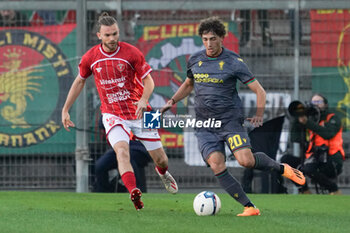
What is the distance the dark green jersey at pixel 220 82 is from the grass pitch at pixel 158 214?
40.0 inches

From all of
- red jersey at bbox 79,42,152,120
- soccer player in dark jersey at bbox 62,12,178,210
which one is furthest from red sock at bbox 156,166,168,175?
red jersey at bbox 79,42,152,120

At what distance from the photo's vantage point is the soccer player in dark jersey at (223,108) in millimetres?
8633

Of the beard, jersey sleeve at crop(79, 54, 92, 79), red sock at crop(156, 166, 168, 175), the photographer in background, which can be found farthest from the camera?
the photographer in background

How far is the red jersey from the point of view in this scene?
9414 millimetres

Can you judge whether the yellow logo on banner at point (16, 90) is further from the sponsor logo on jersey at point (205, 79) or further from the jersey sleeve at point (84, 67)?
the sponsor logo on jersey at point (205, 79)

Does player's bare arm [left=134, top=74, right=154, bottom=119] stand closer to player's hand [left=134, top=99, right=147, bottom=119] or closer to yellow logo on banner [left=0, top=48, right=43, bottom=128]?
player's hand [left=134, top=99, right=147, bottom=119]

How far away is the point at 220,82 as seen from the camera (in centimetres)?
873

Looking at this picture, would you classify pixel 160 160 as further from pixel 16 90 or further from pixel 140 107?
pixel 16 90

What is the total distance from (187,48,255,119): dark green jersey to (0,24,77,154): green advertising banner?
175 inches

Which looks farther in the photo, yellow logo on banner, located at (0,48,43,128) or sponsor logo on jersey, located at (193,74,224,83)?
yellow logo on banner, located at (0,48,43,128)

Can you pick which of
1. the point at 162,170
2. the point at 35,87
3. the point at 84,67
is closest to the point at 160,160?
the point at 162,170

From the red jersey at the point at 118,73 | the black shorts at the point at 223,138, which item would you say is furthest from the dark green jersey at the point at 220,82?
the red jersey at the point at 118,73

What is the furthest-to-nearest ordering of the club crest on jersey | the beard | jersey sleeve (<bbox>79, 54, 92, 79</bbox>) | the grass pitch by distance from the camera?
jersey sleeve (<bbox>79, 54, 92, 79</bbox>)
the club crest on jersey
the beard
the grass pitch

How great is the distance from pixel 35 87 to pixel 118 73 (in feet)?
12.2
